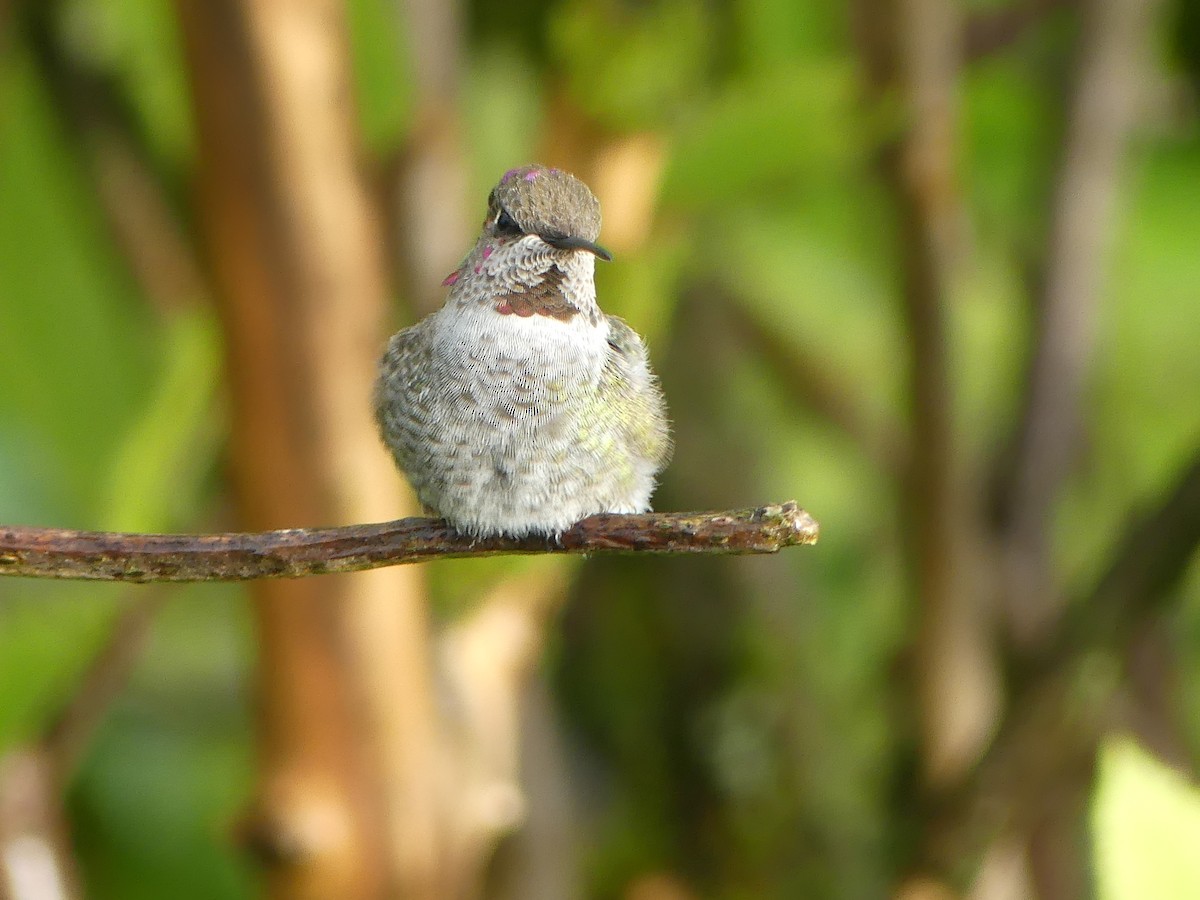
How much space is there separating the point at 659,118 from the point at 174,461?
66cm

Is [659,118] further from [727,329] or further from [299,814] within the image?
[727,329]

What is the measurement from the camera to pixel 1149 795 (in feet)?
2.00

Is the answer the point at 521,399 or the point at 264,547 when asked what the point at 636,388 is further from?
the point at 264,547

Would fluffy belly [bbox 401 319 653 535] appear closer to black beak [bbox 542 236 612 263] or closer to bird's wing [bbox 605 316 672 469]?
bird's wing [bbox 605 316 672 469]

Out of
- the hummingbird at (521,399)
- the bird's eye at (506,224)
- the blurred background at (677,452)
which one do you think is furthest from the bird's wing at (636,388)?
the blurred background at (677,452)

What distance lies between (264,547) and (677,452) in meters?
1.72

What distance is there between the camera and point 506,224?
989 millimetres

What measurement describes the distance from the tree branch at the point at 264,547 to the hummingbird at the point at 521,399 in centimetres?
27

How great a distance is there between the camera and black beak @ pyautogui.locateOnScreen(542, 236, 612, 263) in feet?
2.77

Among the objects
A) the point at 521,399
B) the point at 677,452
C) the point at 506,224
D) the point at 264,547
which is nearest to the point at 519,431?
the point at 521,399

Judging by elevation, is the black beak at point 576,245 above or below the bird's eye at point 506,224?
below

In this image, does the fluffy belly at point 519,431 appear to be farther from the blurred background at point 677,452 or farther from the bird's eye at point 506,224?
the blurred background at point 677,452

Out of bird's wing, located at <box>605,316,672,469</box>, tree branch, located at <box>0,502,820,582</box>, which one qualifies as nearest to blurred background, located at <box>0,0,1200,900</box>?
tree branch, located at <box>0,502,820,582</box>

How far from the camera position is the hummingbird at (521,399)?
1057 mm
